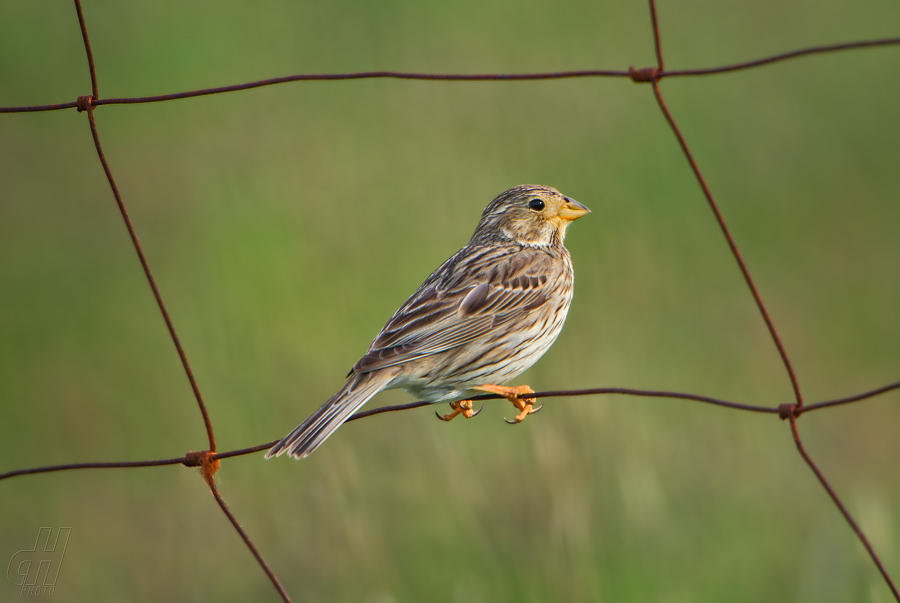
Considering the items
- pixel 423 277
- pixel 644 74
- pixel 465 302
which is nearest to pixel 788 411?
pixel 644 74

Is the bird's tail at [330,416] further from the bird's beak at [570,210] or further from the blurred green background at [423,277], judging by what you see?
the bird's beak at [570,210]

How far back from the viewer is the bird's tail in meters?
3.98

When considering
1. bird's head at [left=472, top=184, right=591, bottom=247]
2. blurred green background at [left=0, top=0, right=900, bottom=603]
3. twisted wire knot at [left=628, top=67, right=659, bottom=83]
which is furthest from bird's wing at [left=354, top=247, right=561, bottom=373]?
twisted wire knot at [left=628, top=67, right=659, bottom=83]

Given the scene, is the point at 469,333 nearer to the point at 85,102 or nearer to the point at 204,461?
the point at 204,461

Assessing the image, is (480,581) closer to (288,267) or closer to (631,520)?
(631,520)

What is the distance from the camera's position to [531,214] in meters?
5.61

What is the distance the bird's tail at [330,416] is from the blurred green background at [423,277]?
92cm

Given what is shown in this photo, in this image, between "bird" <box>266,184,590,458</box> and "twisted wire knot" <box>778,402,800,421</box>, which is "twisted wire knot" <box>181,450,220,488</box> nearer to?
"bird" <box>266,184,590,458</box>

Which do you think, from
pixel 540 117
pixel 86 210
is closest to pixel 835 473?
pixel 540 117

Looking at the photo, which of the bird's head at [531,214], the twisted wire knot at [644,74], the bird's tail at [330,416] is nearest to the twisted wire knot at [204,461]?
the bird's tail at [330,416]

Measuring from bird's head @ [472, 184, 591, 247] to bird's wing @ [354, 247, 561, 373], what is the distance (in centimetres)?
20

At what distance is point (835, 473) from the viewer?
7.53m

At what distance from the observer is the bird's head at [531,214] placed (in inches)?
220

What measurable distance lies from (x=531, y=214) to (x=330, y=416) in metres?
1.85
